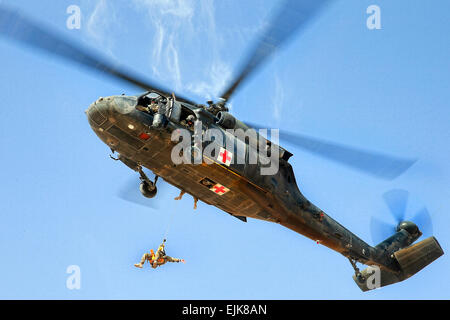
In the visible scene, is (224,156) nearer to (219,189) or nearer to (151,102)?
(219,189)

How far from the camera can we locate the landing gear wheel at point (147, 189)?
1884 cm

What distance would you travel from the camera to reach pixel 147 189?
1884 centimetres

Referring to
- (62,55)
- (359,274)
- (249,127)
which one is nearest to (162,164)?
(249,127)

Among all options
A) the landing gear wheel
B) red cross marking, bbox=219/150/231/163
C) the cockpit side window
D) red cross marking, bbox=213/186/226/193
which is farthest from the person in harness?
the cockpit side window

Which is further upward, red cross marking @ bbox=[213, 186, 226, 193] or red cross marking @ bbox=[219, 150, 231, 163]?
red cross marking @ bbox=[219, 150, 231, 163]

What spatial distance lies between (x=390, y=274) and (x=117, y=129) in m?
15.5

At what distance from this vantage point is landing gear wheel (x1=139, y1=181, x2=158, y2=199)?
1884 centimetres

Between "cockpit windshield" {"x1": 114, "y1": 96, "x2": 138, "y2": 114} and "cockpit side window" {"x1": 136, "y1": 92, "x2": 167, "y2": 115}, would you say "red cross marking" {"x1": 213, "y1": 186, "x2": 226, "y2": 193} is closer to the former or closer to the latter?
"cockpit side window" {"x1": 136, "y1": 92, "x2": 167, "y2": 115}

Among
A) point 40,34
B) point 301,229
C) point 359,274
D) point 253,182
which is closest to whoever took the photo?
point 40,34

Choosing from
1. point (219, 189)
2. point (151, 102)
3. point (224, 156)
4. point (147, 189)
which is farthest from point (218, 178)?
A: point (151, 102)

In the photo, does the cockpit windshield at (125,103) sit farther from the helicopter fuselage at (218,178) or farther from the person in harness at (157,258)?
the person in harness at (157,258)

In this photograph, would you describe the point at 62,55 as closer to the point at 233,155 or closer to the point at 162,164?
the point at 162,164

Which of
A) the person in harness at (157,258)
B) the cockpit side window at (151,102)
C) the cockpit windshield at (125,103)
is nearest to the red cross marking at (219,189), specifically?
the person in harness at (157,258)

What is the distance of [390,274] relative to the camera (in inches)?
947
